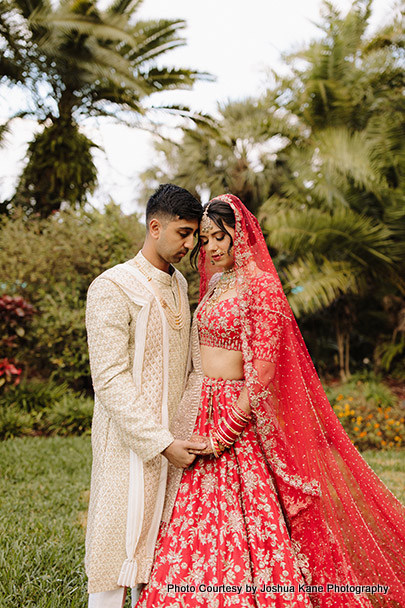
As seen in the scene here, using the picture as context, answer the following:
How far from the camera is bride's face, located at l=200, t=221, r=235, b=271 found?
8.24ft

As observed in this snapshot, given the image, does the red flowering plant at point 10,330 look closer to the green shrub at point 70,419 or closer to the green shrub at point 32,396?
the green shrub at point 32,396

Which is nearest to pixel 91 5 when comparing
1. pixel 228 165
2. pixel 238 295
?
pixel 228 165

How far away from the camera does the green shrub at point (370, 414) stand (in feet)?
20.9

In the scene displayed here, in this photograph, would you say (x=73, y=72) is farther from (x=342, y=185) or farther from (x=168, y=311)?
(x=168, y=311)

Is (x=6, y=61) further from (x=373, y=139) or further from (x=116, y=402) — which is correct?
(x=116, y=402)

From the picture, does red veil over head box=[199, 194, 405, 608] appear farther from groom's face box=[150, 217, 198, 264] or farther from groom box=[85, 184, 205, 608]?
groom box=[85, 184, 205, 608]

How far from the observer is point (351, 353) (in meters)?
9.81

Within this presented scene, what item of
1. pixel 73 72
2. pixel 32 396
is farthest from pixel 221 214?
pixel 73 72

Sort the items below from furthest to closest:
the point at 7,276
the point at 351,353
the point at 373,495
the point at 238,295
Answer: the point at 351,353, the point at 7,276, the point at 373,495, the point at 238,295

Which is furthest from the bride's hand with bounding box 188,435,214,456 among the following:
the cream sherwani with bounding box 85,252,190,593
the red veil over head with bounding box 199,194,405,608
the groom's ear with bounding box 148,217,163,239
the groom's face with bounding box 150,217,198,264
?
the groom's ear with bounding box 148,217,163,239

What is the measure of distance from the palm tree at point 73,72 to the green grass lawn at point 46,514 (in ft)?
18.4

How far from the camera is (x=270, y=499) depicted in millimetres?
2285

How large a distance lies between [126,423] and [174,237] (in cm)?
85

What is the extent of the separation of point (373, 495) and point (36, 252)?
6.46 meters
